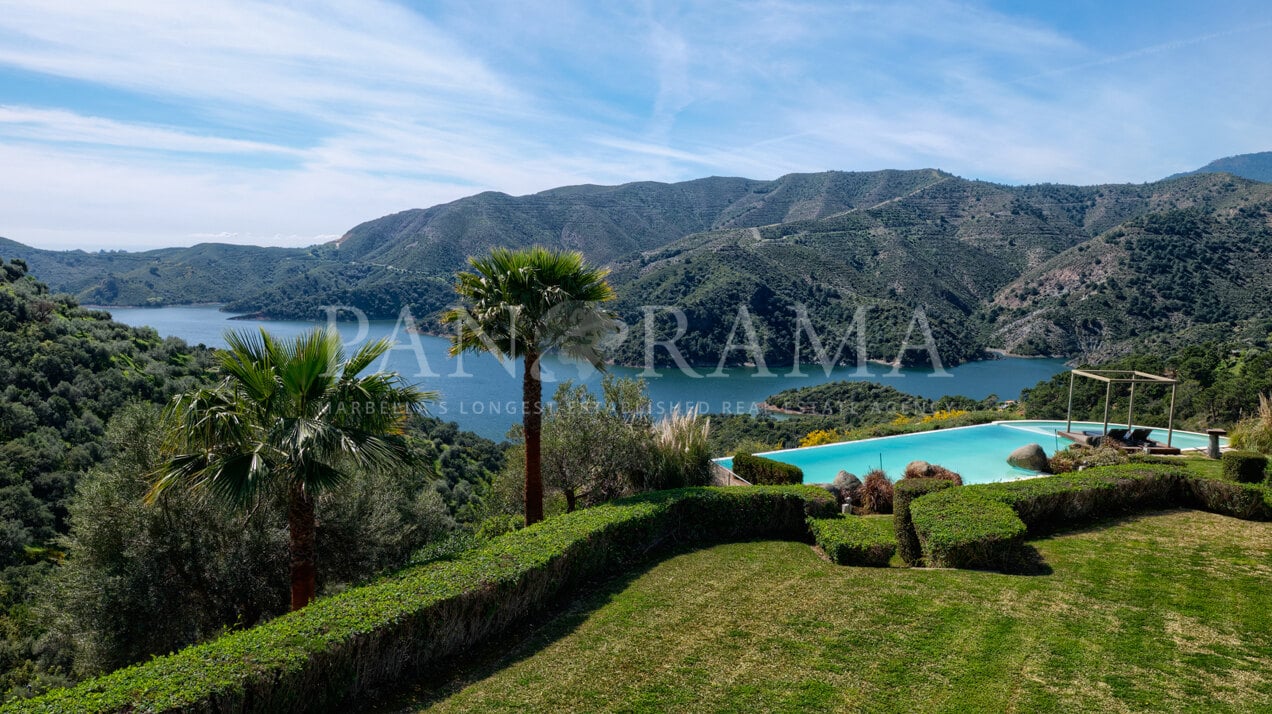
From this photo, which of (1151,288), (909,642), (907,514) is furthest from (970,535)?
(1151,288)

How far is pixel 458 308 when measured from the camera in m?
8.98

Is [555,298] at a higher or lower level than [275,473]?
higher

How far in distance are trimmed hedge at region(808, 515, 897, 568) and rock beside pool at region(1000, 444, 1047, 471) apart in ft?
25.2

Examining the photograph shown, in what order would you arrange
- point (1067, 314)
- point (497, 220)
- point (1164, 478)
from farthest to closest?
point (497, 220), point (1067, 314), point (1164, 478)

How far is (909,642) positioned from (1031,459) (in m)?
10.7

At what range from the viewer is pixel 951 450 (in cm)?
1644

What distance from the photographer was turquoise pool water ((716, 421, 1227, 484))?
47.3ft

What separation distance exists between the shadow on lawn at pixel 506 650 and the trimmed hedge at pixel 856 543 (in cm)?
222

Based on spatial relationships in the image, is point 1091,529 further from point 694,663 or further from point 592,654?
point 592,654

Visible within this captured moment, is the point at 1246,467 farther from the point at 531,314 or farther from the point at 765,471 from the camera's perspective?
the point at 531,314

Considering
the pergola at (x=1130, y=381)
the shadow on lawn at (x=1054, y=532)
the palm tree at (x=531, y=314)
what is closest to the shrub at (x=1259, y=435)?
the pergola at (x=1130, y=381)

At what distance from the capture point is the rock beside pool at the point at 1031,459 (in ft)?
44.4

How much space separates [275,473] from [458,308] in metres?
3.80

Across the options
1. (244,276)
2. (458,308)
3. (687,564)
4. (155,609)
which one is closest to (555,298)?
(458,308)
